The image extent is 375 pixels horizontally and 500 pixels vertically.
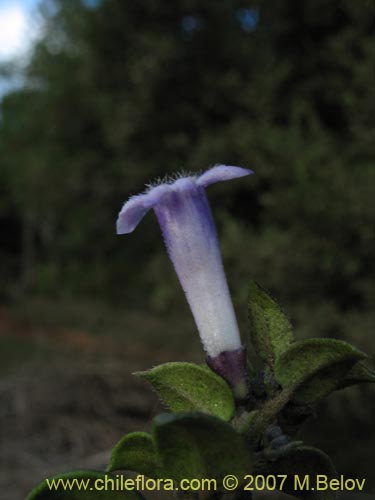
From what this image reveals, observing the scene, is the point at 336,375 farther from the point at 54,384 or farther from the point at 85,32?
the point at 85,32

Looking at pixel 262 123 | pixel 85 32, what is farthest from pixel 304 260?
pixel 85 32

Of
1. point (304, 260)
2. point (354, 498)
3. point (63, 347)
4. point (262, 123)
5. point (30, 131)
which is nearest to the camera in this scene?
point (354, 498)

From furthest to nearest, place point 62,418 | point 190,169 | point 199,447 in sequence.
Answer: point 190,169 < point 62,418 < point 199,447

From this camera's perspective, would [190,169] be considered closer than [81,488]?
No

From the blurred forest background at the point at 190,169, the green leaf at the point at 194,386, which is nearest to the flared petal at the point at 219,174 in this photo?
the green leaf at the point at 194,386

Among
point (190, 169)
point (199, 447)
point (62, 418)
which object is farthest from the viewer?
point (190, 169)

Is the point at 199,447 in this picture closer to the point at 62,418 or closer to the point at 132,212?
the point at 132,212

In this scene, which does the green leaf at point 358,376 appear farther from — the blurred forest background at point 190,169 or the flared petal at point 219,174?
the blurred forest background at point 190,169

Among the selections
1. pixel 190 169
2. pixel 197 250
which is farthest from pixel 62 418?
pixel 190 169
